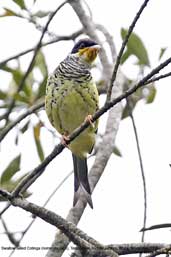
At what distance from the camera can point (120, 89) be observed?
4379 millimetres

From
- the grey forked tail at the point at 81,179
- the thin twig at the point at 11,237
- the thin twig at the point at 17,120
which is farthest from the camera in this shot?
the grey forked tail at the point at 81,179

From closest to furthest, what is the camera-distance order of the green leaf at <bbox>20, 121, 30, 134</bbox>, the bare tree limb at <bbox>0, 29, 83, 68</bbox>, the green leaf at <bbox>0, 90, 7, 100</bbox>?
the bare tree limb at <bbox>0, 29, 83, 68</bbox> → the green leaf at <bbox>20, 121, 30, 134</bbox> → the green leaf at <bbox>0, 90, 7, 100</bbox>

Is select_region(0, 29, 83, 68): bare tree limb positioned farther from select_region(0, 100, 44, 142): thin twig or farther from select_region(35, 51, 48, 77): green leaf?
select_region(0, 100, 44, 142): thin twig

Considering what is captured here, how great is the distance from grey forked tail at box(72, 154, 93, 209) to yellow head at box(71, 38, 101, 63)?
70 centimetres

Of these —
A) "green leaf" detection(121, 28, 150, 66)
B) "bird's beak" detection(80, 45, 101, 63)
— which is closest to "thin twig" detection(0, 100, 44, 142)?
"bird's beak" detection(80, 45, 101, 63)

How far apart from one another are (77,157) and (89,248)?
202 cm

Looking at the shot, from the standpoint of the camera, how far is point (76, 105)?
4.22 meters

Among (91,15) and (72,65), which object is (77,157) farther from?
(91,15)

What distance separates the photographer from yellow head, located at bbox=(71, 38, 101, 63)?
15.2ft

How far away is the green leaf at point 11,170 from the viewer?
4.23 meters

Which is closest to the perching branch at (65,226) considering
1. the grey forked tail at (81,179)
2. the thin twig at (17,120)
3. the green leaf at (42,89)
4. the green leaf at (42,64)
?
the thin twig at (17,120)

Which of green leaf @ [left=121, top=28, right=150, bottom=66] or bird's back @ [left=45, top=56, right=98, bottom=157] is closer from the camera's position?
bird's back @ [left=45, top=56, right=98, bottom=157]

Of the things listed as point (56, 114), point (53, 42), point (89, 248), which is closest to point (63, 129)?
point (56, 114)

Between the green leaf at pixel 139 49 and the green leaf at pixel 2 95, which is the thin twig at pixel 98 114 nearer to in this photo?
the green leaf at pixel 2 95
